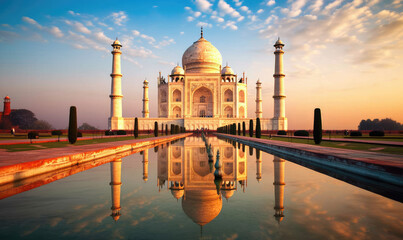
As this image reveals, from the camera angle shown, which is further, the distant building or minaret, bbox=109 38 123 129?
the distant building

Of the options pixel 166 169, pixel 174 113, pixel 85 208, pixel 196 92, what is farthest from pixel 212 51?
pixel 85 208

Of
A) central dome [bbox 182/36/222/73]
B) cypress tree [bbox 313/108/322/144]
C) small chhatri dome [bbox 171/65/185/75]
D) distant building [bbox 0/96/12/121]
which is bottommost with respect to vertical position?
cypress tree [bbox 313/108/322/144]

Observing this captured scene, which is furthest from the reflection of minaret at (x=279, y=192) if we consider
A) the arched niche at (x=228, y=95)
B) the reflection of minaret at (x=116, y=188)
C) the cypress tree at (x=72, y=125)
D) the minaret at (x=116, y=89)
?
the arched niche at (x=228, y=95)

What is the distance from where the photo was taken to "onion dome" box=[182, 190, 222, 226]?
2.78m

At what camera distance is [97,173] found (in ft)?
17.6

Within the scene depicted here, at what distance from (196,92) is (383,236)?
41.2 m

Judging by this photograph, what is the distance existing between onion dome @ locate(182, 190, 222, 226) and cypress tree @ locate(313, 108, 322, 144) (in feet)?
29.9

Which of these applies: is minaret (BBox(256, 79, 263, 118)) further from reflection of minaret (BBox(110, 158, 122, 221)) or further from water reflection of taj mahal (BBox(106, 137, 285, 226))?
reflection of minaret (BBox(110, 158, 122, 221))

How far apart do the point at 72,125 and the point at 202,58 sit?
109 ft

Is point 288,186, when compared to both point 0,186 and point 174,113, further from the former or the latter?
point 174,113

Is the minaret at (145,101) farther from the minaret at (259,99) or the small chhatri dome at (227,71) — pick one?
the minaret at (259,99)

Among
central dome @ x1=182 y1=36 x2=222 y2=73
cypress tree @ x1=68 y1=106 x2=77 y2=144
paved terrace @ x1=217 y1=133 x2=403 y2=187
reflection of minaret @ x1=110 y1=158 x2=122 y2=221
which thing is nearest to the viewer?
reflection of minaret @ x1=110 y1=158 x2=122 y2=221

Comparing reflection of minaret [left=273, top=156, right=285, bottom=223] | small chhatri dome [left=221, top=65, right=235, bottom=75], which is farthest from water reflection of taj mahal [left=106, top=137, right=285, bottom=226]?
small chhatri dome [left=221, top=65, right=235, bottom=75]

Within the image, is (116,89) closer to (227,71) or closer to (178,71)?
(178,71)
